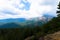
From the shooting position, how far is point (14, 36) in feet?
172

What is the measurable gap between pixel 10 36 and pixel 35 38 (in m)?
23.6

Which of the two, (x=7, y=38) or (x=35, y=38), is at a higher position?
(x=35, y=38)

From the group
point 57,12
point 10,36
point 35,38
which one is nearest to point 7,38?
point 10,36

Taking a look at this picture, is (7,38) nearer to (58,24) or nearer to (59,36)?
(58,24)

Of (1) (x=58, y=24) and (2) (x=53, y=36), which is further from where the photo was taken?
(1) (x=58, y=24)

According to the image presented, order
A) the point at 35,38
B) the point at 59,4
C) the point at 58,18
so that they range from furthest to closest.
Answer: the point at 59,4 → the point at 58,18 → the point at 35,38

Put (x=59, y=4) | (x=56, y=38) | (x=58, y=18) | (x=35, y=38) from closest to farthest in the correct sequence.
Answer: (x=56, y=38) < (x=35, y=38) < (x=58, y=18) < (x=59, y=4)

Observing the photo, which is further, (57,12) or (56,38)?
(57,12)

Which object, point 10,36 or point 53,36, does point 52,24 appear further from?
point 10,36

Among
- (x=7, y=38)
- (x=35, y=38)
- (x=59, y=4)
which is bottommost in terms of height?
(x=7, y=38)

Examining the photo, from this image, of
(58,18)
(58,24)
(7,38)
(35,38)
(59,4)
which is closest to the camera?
(35,38)

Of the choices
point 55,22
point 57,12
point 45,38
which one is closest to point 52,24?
point 55,22

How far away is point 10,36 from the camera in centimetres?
5244

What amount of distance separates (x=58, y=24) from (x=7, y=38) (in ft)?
64.3
